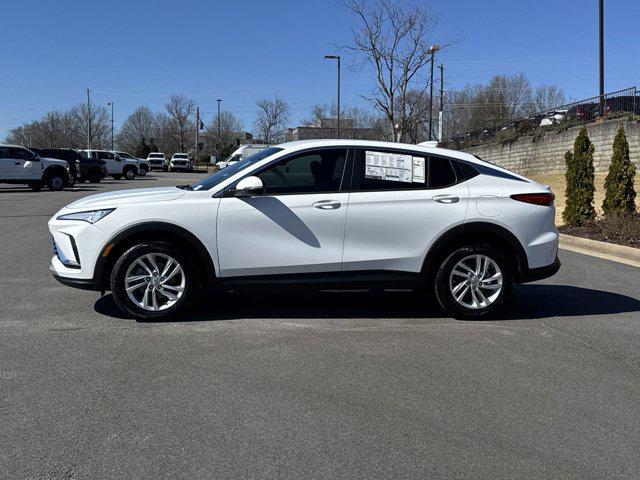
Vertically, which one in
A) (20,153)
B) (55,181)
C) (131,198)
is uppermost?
(20,153)

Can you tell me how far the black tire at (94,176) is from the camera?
35.5 metres

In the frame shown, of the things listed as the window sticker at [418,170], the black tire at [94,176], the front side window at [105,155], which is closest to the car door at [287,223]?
the window sticker at [418,170]

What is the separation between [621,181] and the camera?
13.0m

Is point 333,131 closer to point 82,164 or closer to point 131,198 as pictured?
point 82,164

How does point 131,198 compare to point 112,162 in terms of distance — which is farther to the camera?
point 112,162

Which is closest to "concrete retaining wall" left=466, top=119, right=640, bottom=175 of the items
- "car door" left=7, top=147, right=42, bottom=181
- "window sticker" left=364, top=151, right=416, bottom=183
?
"window sticker" left=364, top=151, right=416, bottom=183

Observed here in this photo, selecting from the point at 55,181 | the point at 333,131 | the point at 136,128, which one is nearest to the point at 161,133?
the point at 136,128

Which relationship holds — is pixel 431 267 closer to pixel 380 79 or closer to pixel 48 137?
pixel 380 79

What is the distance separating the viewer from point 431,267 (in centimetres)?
629

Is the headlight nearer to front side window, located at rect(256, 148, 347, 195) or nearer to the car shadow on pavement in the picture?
the car shadow on pavement

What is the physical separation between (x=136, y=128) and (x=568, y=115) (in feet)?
318

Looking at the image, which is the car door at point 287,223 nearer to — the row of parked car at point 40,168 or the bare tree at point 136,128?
the row of parked car at point 40,168

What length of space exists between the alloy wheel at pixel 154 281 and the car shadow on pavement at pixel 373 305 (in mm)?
298

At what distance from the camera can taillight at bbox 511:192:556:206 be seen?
634 centimetres
